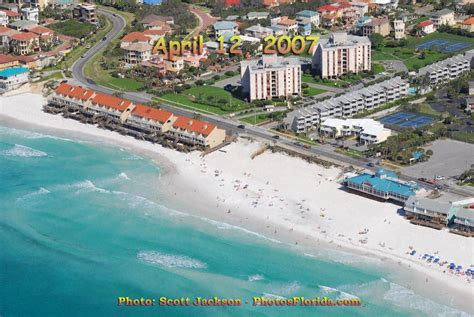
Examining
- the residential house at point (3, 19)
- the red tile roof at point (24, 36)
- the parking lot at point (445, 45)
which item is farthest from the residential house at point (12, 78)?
the parking lot at point (445, 45)

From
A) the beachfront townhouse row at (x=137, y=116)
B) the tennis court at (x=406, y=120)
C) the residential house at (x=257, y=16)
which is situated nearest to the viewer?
the beachfront townhouse row at (x=137, y=116)

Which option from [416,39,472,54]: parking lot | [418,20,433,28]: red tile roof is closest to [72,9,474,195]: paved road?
[416,39,472,54]: parking lot

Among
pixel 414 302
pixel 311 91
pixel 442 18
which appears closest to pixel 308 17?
pixel 442 18

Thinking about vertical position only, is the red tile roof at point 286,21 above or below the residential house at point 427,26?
above

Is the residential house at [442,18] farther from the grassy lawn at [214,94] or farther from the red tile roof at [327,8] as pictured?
the grassy lawn at [214,94]

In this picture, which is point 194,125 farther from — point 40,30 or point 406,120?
point 40,30
